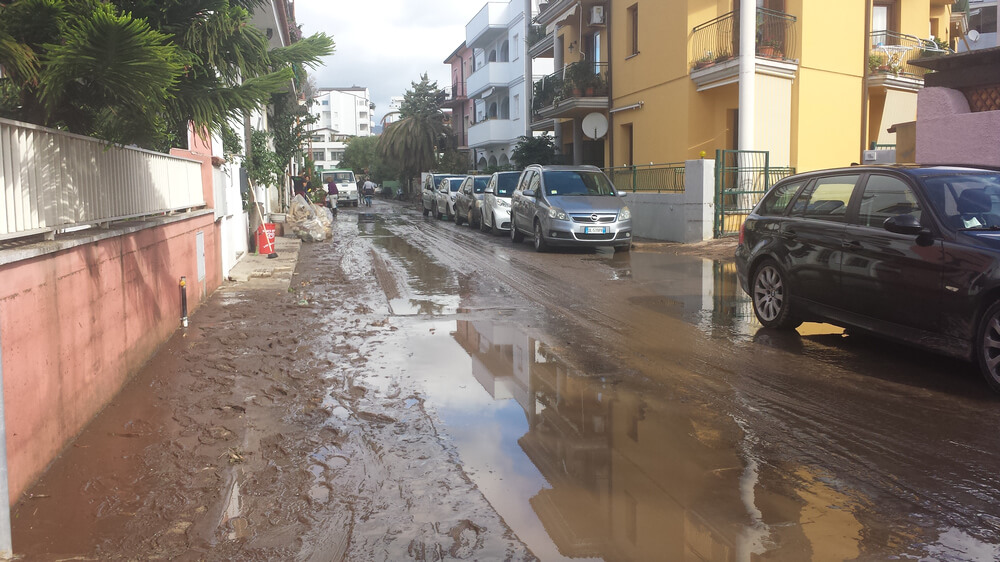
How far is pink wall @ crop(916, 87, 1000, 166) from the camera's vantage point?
41.0ft

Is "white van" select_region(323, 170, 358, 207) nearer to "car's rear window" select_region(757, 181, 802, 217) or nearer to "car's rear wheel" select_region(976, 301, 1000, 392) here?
"car's rear window" select_region(757, 181, 802, 217)

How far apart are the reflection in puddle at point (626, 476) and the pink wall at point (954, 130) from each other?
932 centimetres

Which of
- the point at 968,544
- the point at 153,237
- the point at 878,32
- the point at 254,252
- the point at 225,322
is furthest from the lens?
the point at 878,32

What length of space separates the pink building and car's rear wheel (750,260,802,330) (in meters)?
47.9

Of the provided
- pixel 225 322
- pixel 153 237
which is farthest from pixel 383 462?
pixel 225 322

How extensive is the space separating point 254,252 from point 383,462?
13850 millimetres

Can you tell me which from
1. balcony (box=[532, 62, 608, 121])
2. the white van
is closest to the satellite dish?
balcony (box=[532, 62, 608, 121])

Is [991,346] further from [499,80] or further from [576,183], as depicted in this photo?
[499,80]

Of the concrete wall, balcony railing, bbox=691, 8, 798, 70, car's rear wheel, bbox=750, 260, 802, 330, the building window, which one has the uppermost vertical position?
the building window

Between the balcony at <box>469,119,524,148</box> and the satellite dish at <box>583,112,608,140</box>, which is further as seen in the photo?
the balcony at <box>469,119,524,148</box>

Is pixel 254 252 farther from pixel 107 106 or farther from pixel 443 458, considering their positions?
pixel 443 458

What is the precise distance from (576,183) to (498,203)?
16.0 ft

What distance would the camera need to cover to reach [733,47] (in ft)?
68.1

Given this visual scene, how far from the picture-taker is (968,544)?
3.63 m
